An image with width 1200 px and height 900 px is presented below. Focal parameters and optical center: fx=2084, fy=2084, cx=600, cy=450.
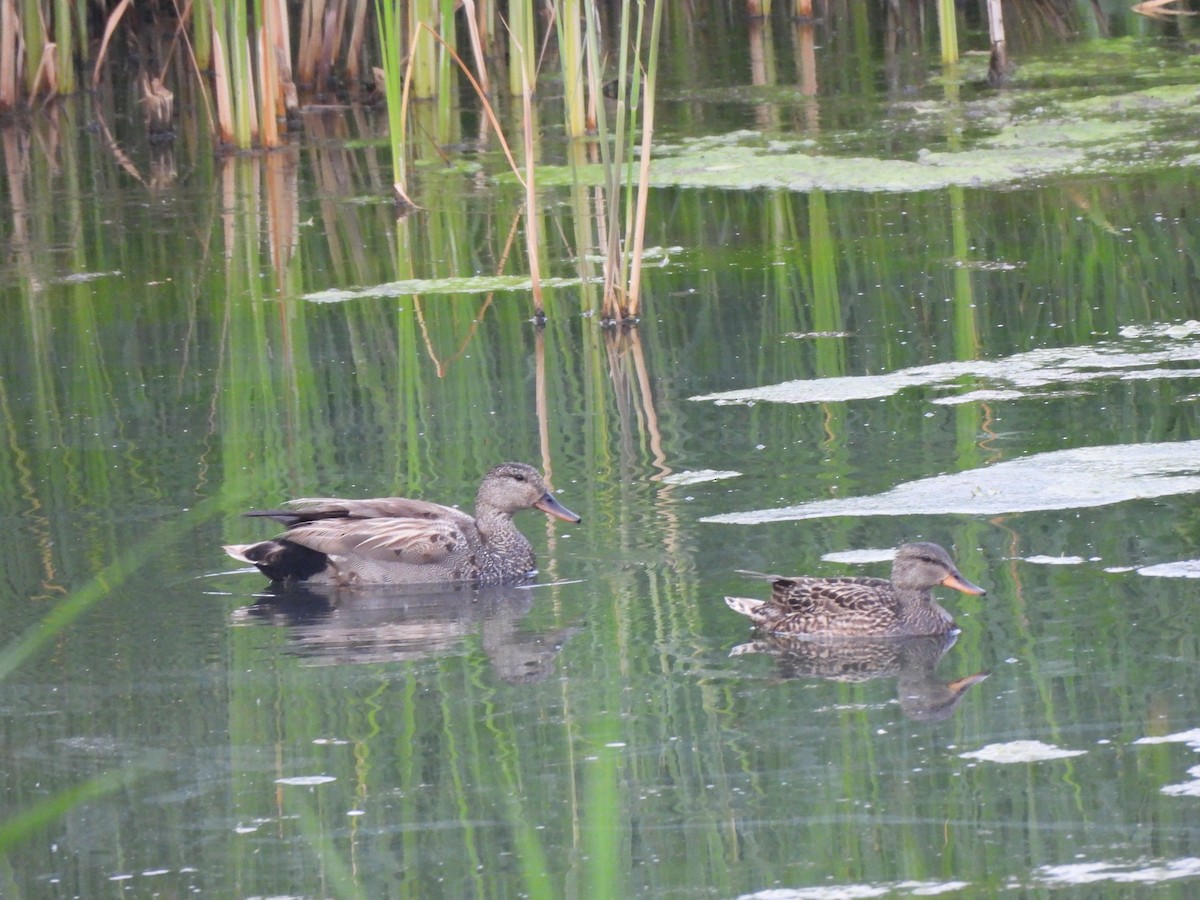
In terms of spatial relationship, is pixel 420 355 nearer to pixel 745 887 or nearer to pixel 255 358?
pixel 255 358

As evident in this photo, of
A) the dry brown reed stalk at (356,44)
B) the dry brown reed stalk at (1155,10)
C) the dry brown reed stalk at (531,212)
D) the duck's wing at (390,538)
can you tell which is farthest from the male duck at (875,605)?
the dry brown reed stalk at (1155,10)

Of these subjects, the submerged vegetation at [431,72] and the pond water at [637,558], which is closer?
the pond water at [637,558]

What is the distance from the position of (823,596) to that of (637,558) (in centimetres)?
89

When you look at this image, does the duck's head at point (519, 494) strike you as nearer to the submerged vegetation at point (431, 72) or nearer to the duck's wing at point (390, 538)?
the duck's wing at point (390, 538)

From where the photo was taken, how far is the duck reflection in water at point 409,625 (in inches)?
230

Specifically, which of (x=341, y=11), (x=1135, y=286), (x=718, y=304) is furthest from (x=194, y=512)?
(x=341, y=11)

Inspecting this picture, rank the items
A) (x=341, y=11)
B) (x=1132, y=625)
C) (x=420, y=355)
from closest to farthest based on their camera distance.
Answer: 1. (x=1132, y=625)
2. (x=420, y=355)
3. (x=341, y=11)

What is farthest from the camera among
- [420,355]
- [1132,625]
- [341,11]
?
[341,11]

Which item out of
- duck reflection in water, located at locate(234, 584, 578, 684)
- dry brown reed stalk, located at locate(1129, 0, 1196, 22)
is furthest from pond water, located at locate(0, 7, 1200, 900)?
dry brown reed stalk, located at locate(1129, 0, 1196, 22)

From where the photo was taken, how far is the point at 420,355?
9.71 meters

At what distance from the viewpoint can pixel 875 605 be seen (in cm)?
579

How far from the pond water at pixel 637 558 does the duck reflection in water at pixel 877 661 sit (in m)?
0.02

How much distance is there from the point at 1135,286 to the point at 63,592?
556cm

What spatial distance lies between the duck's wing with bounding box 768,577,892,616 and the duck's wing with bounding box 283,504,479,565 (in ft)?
4.28
